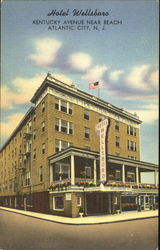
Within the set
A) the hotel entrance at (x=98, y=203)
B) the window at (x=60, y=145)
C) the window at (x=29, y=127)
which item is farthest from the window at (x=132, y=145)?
the window at (x=29, y=127)

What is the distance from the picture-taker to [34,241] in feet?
38.7

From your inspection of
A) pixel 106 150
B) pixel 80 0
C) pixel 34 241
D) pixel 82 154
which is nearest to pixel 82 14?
pixel 80 0

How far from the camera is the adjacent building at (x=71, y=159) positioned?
17500 millimetres

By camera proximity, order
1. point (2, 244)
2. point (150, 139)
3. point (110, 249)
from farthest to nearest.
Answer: point (150, 139) < point (2, 244) < point (110, 249)

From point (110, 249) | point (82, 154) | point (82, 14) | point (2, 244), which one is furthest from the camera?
point (82, 154)

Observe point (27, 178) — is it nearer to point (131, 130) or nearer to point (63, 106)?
point (63, 106)

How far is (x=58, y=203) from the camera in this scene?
18094 mm

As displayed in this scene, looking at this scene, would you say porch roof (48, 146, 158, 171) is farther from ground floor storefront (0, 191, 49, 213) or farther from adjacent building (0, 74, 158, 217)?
ground floor storefront (0, 191, 49, 213)

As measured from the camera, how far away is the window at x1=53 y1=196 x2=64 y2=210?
18.0m

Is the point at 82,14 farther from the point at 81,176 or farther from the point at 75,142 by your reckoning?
the point at 81,176

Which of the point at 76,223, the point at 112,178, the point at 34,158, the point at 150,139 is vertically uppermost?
the point at 150,139

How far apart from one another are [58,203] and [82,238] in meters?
6.22

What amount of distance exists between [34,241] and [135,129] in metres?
8.31

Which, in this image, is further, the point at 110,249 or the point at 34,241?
the point at 34,241
